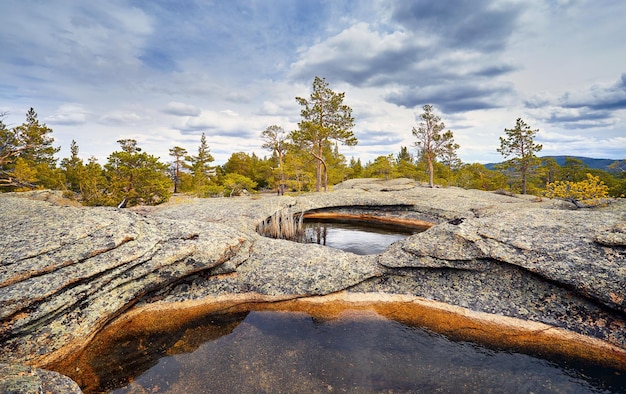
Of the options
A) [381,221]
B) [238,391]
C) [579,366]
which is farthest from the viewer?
[381,221]

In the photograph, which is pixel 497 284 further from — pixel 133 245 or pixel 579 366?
pixel 133 245

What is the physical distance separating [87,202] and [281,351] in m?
20.0

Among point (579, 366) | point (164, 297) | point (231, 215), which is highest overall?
point (231, 215)

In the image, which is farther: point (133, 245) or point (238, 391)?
point (133, 245)

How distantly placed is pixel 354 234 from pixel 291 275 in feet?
33.0

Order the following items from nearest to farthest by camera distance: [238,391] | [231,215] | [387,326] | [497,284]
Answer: [238,391]
[387,326]
[497,284]
[231,215]

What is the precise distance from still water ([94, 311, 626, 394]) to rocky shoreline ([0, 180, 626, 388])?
0.95 m

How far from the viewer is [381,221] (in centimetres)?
2447

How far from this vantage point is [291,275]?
33.0 ft

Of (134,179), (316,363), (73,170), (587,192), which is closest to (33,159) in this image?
(73,170)

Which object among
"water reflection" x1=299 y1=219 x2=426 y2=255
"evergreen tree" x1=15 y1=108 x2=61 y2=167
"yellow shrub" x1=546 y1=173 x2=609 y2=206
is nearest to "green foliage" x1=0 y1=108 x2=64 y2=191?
"evergreen tree" x1=15 y1=108 x2=61 y2=167

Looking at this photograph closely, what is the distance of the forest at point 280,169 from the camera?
66.0 ft

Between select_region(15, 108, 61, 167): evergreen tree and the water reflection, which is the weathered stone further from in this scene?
select_region(15, 108, 61, 167): evergreen tree

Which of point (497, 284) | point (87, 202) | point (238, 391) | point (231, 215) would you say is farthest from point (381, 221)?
point (87, 202)
